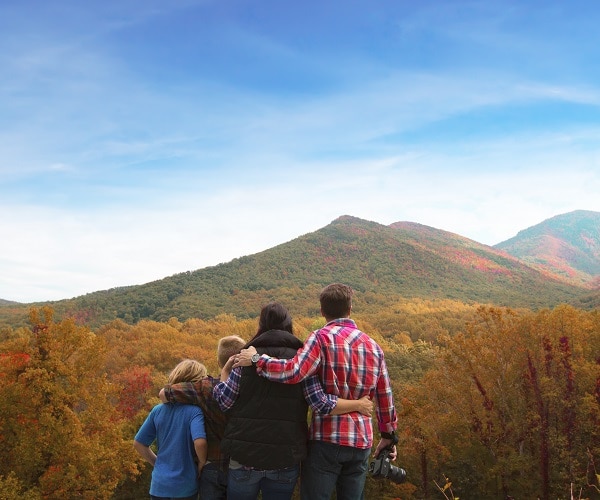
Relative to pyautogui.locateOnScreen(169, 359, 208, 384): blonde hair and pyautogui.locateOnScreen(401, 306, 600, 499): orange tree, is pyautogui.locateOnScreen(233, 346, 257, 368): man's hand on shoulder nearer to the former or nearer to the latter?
pyautogui.locateOnScreen(169, 359, 208, 384): blonde hair

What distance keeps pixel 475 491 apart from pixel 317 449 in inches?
982

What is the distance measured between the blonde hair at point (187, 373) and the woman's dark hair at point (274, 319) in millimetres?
607

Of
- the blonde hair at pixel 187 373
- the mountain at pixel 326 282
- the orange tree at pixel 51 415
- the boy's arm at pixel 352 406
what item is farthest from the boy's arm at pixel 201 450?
the mountain at pixel 326 282

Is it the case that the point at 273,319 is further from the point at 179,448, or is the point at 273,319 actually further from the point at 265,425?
the point at 179,448

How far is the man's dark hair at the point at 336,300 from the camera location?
390 cm

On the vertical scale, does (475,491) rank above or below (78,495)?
below

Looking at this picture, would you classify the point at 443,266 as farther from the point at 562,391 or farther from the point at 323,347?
the point at 323,347

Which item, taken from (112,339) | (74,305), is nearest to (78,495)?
(112,339)

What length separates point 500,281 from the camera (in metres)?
172

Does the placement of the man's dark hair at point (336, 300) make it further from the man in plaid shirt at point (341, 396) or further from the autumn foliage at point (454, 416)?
the autumn foliage at point (454, 416)

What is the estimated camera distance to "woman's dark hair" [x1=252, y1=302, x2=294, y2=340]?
3.83 meters

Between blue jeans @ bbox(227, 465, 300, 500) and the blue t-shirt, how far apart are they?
1.41 feet

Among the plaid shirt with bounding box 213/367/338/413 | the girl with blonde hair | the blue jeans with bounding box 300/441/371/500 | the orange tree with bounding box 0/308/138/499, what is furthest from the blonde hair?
the orange tree with bounding box 0/308/138/499

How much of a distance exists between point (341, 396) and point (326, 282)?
6140 inches
